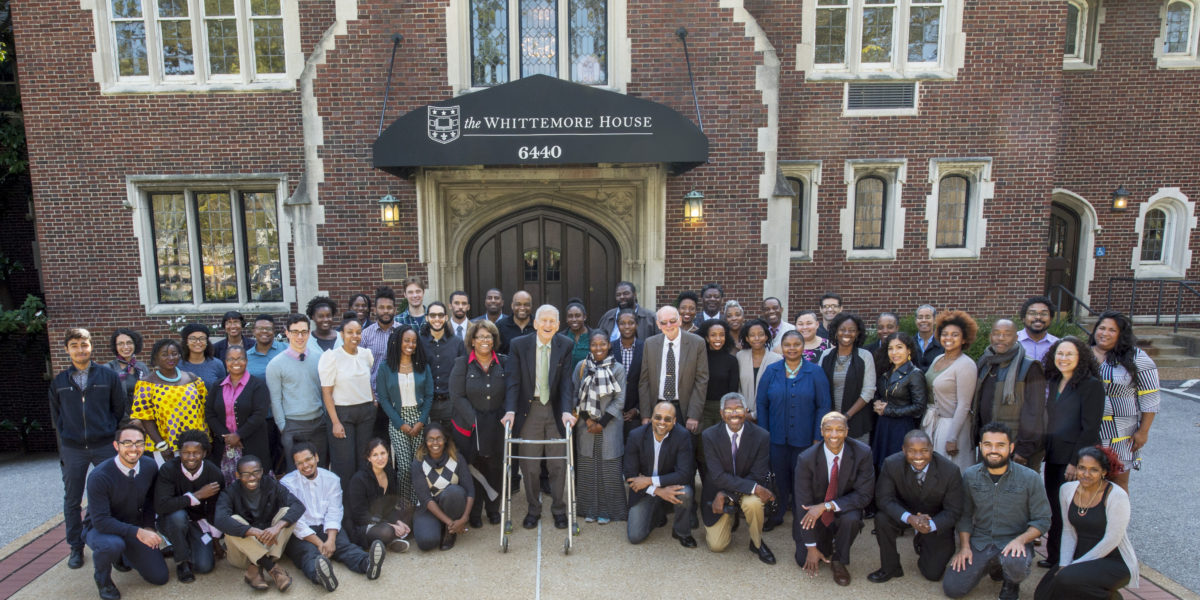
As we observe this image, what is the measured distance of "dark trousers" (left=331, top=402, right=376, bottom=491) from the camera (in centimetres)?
489

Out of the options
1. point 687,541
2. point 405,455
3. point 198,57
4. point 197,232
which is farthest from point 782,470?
point 198,57

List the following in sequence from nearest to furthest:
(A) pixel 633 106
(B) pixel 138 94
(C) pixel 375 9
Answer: (A) pixel 633 106, (C) pixel 375 9, (B) pixel 138 94

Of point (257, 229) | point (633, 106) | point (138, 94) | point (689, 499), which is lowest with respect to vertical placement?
point (689, 499)

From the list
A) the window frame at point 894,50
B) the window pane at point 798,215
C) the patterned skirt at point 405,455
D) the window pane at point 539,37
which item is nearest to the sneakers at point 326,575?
the patterned skirt at point 405,455

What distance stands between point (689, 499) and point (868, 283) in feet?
20.5

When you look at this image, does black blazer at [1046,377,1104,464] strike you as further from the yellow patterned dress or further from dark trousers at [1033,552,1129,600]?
the yellow patterned dress

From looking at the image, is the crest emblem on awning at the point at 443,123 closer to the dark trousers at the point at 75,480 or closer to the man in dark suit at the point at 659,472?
the man in dark suit at the point at 659,472

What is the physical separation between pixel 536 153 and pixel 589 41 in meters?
2.37

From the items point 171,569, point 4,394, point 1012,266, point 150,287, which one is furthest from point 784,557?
point 4,394

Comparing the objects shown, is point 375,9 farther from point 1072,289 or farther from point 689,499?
point 1072,289

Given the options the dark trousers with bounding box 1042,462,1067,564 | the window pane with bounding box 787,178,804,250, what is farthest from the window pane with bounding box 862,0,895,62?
the dark trousers with bounding box 1042,462,1067,564

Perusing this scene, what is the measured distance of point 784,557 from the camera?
452 cm

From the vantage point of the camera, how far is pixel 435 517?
4.70 m

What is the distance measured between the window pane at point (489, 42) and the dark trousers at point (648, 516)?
6038 millimetres
